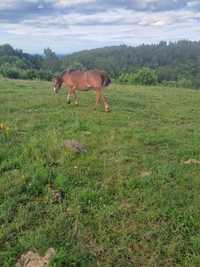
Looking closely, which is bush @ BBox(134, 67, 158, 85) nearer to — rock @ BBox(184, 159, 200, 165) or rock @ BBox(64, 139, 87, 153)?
rock @ BBox(64, 139, 87, 153)

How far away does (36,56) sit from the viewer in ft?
234

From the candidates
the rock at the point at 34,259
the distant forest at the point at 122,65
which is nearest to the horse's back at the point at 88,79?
the distant forest at the point at 122,65

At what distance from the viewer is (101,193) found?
6449 mm

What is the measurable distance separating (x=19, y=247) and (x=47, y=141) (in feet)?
11.6

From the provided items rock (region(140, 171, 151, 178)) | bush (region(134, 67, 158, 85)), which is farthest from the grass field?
bush (region(134, 67, 158, 85))

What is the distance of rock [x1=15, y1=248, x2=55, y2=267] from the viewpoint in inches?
194

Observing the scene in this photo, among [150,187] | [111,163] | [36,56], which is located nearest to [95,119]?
[111,163]

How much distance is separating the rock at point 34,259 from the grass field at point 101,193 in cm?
9

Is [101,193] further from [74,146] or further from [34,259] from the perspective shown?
[74,146]

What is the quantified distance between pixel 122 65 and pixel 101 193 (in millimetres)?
76003

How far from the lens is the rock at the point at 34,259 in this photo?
4918mm

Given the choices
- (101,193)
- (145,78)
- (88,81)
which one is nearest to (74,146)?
(101,193)

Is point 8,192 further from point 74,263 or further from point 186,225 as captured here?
point 186,225

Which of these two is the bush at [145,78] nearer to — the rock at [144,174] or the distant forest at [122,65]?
the distant forest at [122,65]
